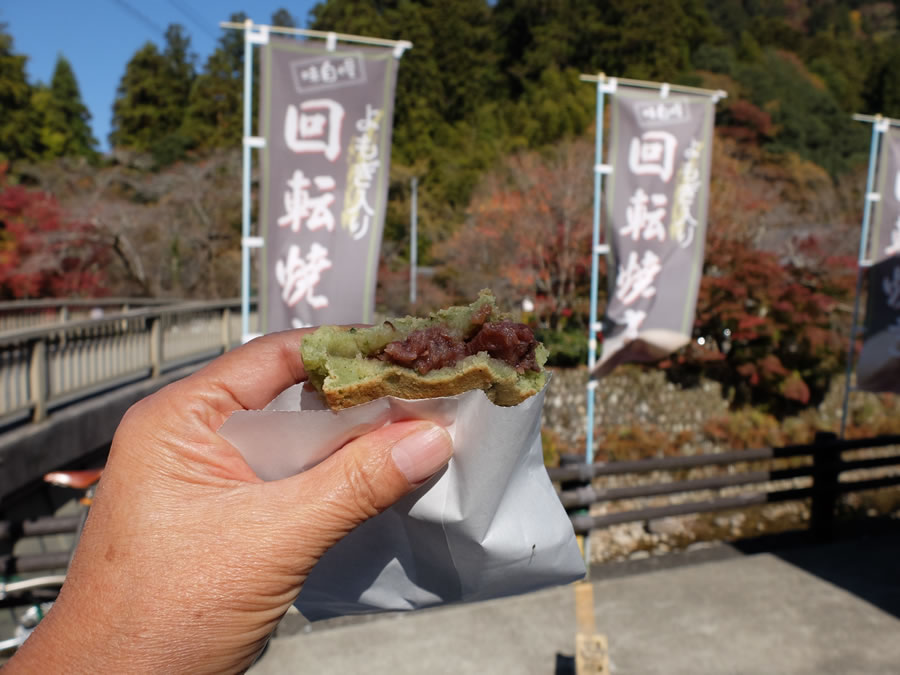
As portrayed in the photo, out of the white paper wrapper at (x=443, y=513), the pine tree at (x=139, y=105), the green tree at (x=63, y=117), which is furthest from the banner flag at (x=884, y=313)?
the pine tree at (x=139, y=105)

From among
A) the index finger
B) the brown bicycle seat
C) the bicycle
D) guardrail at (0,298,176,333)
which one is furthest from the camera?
guardrail at (0,298,176,333)

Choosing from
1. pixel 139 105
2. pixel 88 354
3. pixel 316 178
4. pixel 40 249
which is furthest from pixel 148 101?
pixel 316 178

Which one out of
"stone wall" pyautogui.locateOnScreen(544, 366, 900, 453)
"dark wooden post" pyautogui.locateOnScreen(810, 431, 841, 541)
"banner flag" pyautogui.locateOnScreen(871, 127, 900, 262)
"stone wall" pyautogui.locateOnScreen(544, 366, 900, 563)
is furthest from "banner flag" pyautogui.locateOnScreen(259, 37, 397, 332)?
"stone wall" pyautogui.locateOnScreen(544, 366, 900, 453)

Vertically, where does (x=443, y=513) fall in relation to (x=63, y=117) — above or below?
below

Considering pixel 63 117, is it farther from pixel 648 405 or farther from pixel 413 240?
pixel 648 405

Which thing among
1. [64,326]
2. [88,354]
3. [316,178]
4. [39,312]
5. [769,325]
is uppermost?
[316,178]

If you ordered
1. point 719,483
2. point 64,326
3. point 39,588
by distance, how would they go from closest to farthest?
point 39,588 → point 719,483 → point 64,326

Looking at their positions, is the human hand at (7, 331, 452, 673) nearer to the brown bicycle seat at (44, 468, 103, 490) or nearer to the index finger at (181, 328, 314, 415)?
the index finger at (181, 328, 314, 415)
